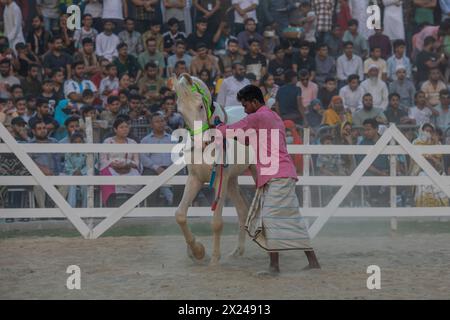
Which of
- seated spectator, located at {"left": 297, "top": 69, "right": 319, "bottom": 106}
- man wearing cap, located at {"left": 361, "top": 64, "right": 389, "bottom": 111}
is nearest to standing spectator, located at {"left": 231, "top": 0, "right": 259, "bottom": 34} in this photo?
seated spectator, located at {"left": 297, "top": 69, "right": 319, "bottom": 106}

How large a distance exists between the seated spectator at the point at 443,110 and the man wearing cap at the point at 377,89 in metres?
0.85

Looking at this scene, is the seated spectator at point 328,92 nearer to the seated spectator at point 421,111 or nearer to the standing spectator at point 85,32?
the seated spectator at point 421,111

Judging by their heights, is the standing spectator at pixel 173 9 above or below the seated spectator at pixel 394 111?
above

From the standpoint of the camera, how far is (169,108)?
13336mm

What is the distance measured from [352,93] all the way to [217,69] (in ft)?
7.46

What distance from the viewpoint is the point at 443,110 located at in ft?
46.5

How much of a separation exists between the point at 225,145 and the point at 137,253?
1793 mm

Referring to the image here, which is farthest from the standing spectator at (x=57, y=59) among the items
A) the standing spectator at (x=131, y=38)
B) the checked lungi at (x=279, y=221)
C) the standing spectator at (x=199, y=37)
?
the checked lungi at (x=279, y=221)

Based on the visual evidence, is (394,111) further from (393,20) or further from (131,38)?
(131,38)

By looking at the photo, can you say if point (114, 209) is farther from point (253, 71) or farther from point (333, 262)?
point (253, 71)

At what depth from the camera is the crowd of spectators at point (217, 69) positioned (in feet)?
41.7

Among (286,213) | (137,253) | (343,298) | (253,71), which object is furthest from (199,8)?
(343,298)

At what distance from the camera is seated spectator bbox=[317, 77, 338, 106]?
14.5 meters

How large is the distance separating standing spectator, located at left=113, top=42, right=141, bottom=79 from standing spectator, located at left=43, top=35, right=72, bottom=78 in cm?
78
